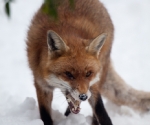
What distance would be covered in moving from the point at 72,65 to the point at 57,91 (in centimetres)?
175

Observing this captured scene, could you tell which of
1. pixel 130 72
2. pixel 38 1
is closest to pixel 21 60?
pixel 130 72

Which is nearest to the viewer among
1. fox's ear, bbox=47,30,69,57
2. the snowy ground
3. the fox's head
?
the fox's head

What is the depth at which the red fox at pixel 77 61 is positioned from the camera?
3661 mm

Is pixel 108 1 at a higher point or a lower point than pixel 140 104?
higher

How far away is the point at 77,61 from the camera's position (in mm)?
3691

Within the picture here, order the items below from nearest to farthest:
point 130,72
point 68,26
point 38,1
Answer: point 68,26 → point 130,72 → point 38,1

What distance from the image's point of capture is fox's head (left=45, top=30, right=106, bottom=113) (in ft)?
11.8

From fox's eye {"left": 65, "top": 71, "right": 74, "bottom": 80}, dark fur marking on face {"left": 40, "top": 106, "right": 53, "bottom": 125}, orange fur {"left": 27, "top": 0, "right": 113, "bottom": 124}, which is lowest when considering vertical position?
dark fur marking on face {"left": 40, "top": 106, "right": 53, "bottom": 125}

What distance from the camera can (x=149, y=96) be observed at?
4.82m

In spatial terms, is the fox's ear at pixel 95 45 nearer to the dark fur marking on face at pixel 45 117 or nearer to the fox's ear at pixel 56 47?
the fox's ear at pixel 56 47

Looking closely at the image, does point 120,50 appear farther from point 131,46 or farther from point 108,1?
point 108,1

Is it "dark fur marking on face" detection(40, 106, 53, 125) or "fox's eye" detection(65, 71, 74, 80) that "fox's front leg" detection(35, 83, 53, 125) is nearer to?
"dark fur marking on face" detection(40, 106, 53, 125)

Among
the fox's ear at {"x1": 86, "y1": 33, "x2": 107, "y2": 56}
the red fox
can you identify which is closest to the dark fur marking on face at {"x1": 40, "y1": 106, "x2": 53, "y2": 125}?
the red fox

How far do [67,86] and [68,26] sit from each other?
0.85 metres
